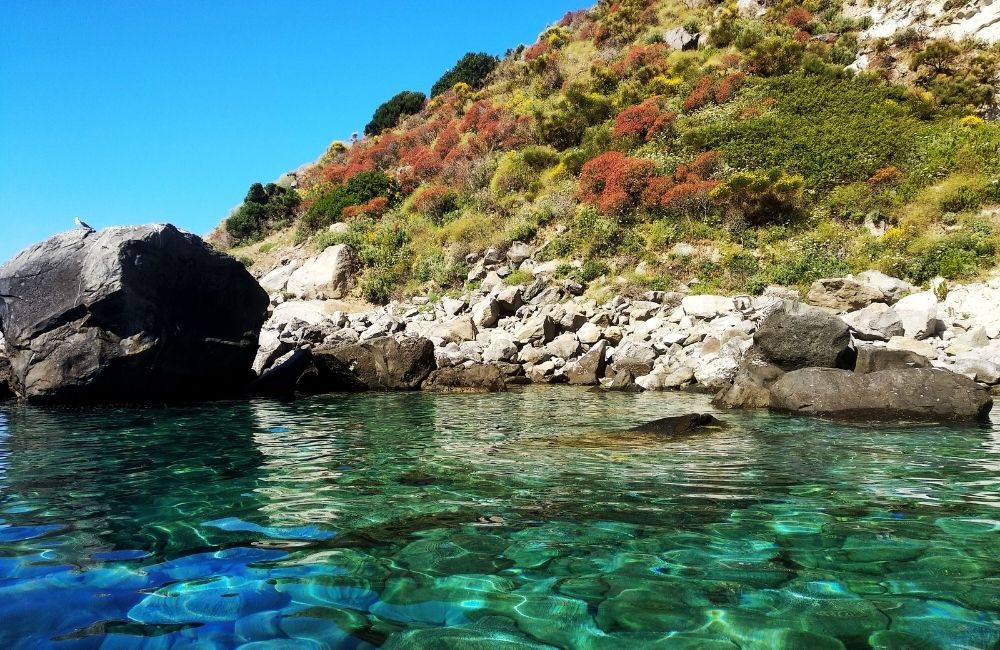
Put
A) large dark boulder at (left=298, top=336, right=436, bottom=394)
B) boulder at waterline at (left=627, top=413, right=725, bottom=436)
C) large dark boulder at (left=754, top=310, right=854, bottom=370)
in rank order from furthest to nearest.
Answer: large dark boulder at (left=298, top=336, right=436, bottom=394), large dark boulder at (left=754, top=310, right=854, bottom=370), boulder at waterline at (left=627, top=413, right=725, bottom=436)

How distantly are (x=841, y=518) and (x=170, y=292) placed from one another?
12.2m

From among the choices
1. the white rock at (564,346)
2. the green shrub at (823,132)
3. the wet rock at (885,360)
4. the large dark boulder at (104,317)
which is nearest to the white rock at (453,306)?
the white rock at (564,346)

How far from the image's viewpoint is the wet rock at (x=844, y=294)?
15906mm

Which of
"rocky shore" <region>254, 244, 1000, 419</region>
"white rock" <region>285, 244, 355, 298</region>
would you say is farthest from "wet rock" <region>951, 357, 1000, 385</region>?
"white rock" <region>285, 244, 355, 298</region>

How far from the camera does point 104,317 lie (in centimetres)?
1117

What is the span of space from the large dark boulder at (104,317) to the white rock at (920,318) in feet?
50.9

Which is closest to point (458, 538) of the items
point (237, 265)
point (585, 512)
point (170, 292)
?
point (585, 512)

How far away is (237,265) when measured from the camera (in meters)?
13.5

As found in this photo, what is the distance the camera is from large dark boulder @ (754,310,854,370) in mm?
11242

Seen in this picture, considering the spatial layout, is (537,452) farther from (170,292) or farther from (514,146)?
(514,146)

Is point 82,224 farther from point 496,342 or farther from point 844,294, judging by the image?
point 844,294

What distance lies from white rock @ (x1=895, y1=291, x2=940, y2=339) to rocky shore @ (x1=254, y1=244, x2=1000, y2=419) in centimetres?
3

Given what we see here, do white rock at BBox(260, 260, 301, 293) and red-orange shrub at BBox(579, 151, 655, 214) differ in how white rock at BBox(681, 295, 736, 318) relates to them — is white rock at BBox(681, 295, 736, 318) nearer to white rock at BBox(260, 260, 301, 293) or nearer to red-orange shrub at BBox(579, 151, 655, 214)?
red-orange shrub at BBox(579, 151, 655, 214)

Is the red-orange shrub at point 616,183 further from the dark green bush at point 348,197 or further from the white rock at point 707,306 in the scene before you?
the dark green bush at point 348,197
